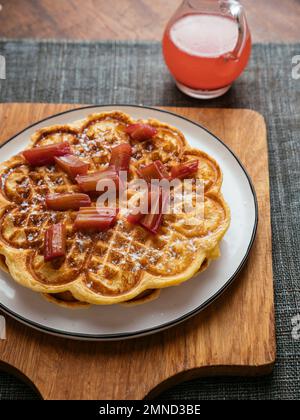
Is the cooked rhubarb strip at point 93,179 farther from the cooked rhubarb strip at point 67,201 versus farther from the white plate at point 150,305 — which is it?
the white plate at point 150,305

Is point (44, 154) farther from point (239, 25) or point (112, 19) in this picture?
point (112, 19)

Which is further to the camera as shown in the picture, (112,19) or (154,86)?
(112,19)

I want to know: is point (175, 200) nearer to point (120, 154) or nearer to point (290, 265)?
point (120, 154)

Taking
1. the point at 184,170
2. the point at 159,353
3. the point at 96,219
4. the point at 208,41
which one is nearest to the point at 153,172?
the point at 184,170

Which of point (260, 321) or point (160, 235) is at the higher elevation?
point (160, 235)

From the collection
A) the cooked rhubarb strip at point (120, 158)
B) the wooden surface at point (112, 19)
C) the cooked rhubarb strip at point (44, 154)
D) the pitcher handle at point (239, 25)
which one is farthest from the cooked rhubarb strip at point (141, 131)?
the wooden surface at point (112, 19)

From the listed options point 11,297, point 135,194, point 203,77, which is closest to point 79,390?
point 11,297

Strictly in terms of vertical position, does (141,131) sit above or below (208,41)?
below
